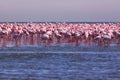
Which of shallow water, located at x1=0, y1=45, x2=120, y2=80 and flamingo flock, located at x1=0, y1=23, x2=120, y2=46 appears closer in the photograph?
shallow water, located at x1=0, y1=45, x2=120, y2=80

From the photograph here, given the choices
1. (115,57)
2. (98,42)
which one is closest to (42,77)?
(115,57)

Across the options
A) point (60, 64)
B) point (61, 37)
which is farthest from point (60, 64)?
point (61, 37)

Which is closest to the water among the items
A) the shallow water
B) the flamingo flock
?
the shallow water

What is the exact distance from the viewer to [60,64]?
2253 cm

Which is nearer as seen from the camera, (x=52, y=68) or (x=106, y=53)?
(x=52, y=68)

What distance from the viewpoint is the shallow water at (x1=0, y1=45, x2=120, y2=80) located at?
18688mm

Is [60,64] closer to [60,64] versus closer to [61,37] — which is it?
[60,64]

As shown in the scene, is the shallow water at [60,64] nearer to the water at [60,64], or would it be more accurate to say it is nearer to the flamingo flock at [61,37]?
the water at [60,64]

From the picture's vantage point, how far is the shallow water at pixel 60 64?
1869cm

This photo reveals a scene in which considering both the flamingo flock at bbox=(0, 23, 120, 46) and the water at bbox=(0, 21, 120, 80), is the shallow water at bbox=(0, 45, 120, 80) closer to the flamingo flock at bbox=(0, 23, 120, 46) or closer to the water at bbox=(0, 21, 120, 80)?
the water at bbox=(0, 21, 120, 80)

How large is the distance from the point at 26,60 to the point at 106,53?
4684 mm

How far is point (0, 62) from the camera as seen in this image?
23.4 metres

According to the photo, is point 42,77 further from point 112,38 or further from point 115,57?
point 112,38

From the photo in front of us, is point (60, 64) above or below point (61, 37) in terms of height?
below
